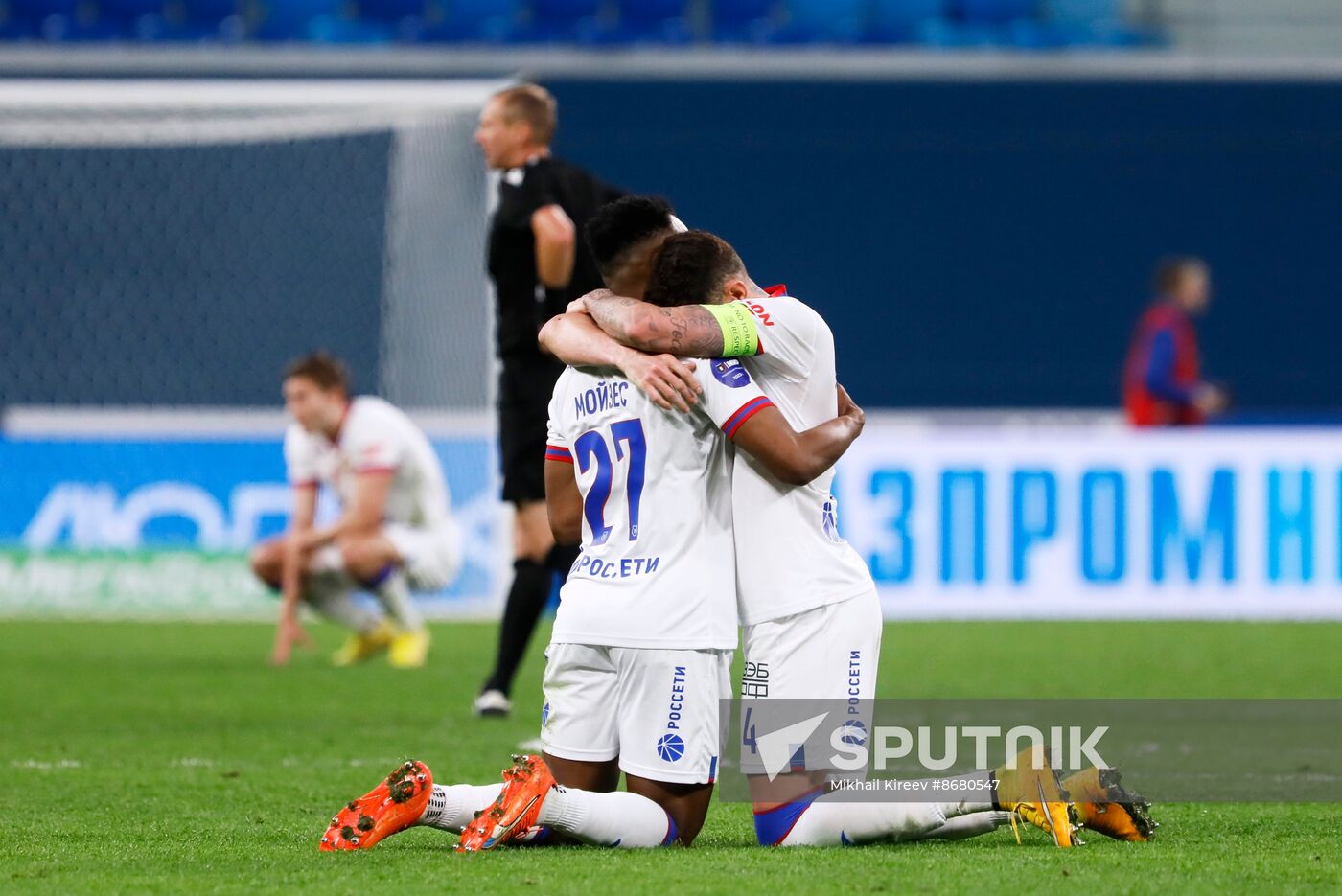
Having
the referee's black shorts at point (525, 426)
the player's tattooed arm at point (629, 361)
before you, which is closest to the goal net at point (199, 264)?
the referee's black shorts at point (525, 426)

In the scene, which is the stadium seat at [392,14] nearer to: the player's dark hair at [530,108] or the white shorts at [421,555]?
the white shorts at [421,555]

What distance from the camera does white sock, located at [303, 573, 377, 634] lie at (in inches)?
382

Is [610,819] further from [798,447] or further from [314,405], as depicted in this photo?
[314,405]

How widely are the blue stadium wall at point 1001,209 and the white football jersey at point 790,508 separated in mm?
11837

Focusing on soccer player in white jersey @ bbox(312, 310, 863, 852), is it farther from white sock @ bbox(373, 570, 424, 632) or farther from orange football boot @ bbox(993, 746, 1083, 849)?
white sock @ bbox(373, 570, 424, 632)

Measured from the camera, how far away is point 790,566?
4121mm

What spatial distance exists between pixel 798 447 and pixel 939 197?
41.9ft

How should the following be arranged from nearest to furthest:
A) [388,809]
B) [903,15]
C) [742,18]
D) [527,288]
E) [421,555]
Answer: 1. [388,809]
2. [527,288]
3. [421,555]
4. [742,18]
5. [903,15]

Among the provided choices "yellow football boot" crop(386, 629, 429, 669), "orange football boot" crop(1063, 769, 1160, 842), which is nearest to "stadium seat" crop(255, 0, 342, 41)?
"yellow football boot" crop(386, 629, 429, 669)

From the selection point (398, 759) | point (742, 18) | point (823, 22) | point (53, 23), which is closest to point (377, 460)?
point (398, 759)

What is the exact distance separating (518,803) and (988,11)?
49.4 ft

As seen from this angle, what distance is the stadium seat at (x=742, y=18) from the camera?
1731 centimetres

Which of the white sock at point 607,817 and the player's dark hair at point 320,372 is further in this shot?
the player's dark hair at point 320,372

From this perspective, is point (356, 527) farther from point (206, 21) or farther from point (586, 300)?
point (206, 21)
